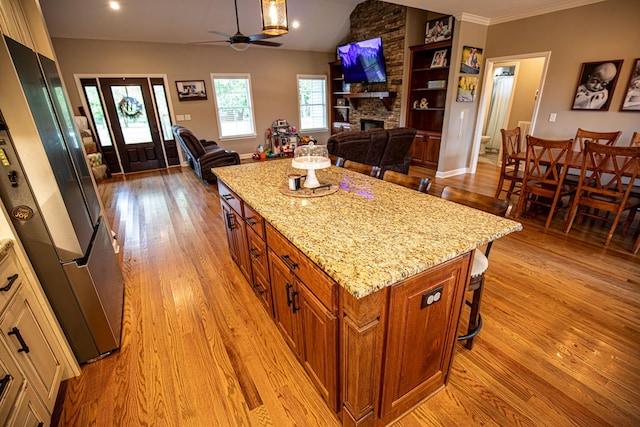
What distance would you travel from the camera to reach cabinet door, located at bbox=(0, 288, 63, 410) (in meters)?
1.24

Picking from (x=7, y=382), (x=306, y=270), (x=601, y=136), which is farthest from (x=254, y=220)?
(x=601, y=136)

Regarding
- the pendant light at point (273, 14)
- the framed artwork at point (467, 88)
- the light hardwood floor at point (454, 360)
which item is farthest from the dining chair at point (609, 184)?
the pendant light at point (273, 14)

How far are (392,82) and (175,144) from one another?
5.30 m

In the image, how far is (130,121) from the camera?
642cm

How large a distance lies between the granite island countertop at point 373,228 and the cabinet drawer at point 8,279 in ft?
3.64

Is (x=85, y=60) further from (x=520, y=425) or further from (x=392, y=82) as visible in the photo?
(x=520, y=425)

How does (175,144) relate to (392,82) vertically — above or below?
below

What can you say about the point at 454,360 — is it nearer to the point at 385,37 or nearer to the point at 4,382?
the point at 4,382

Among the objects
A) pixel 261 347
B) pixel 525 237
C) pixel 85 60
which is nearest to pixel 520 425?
A: pixel 261 347

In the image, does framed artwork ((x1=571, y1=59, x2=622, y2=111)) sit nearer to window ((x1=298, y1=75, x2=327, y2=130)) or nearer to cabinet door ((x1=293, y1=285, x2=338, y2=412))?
cabinet door ((x1=293, y1=285, x2=338, y2=412))

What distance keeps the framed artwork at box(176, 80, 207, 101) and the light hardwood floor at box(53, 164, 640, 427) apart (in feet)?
16.7

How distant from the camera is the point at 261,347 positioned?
6.15ft

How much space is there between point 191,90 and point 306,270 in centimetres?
707

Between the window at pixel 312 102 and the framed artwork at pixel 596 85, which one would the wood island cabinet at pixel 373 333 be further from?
the window at pixel 312 102
